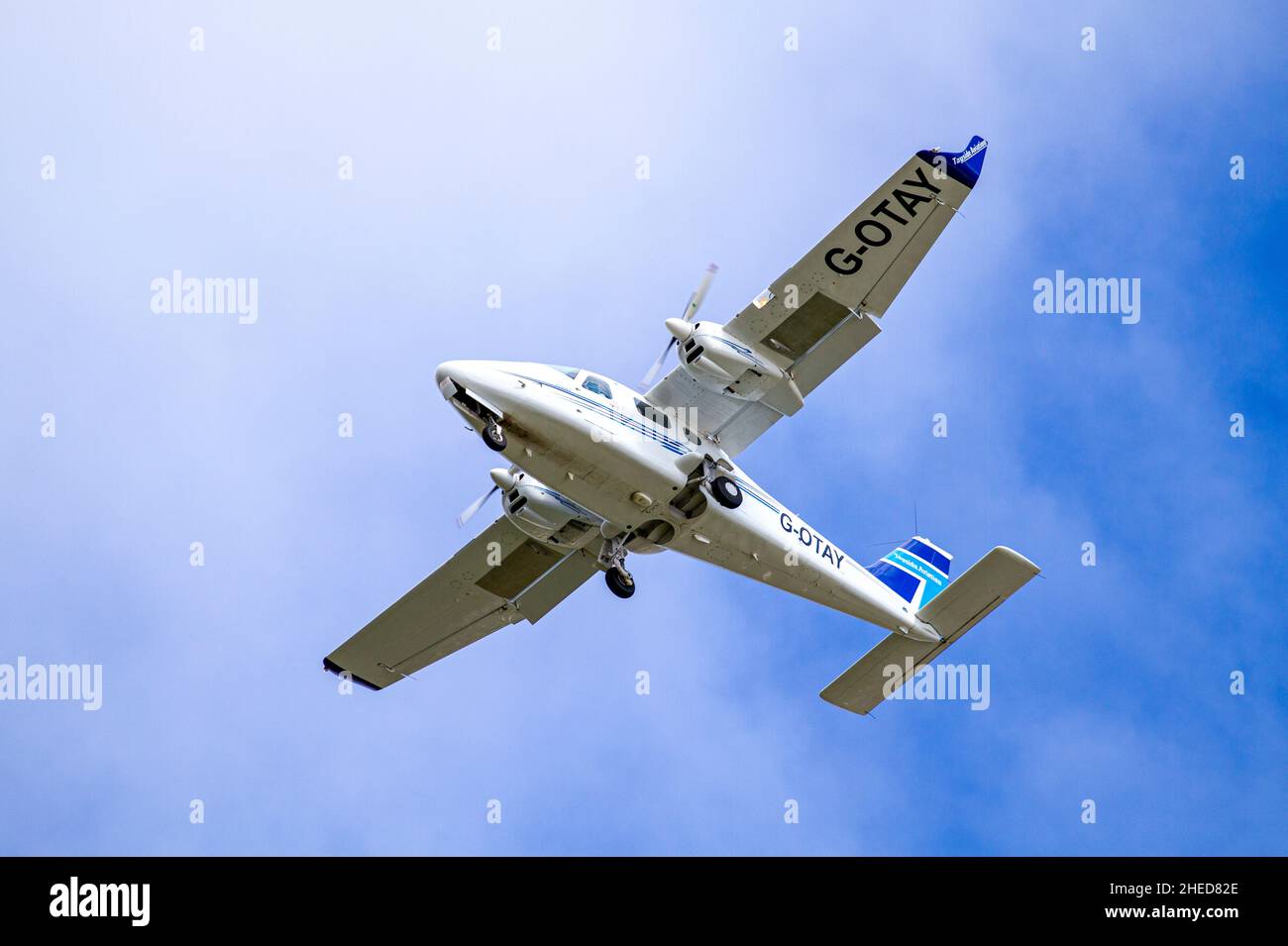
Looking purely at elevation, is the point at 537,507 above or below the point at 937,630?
above

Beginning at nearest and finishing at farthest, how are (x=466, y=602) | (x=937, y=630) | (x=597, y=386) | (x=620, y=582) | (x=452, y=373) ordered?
1. (x=452, y=373)
2. (x=597, y=386)
3. (x=620, y=582)
4. (x=937, y=630)
5. (x=466, y=602)

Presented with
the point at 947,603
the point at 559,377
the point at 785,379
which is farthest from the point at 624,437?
the point at 947,603

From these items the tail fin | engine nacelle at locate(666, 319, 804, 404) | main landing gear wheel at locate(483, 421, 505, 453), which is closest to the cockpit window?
engine nacelle at locate(666, 319, 804, 404)

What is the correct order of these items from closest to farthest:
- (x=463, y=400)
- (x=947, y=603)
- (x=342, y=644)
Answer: (x=463, y=400) → (x=947, y=603) → (x=342, y=644)

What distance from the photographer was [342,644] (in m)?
28.4

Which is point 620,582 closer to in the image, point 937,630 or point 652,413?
point 652,413

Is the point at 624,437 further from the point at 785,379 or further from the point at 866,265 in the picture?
the point at 866,265

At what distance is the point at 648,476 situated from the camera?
23.9m

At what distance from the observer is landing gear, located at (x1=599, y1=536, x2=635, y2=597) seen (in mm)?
25078

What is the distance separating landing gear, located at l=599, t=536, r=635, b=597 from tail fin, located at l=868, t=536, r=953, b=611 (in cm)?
524

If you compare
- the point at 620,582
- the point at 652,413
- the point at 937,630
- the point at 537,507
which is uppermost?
the point at 652,413

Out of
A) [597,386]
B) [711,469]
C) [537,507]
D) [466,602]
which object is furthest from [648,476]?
[466,602]

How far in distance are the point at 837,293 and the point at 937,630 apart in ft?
21.7

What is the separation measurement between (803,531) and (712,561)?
1.65m
